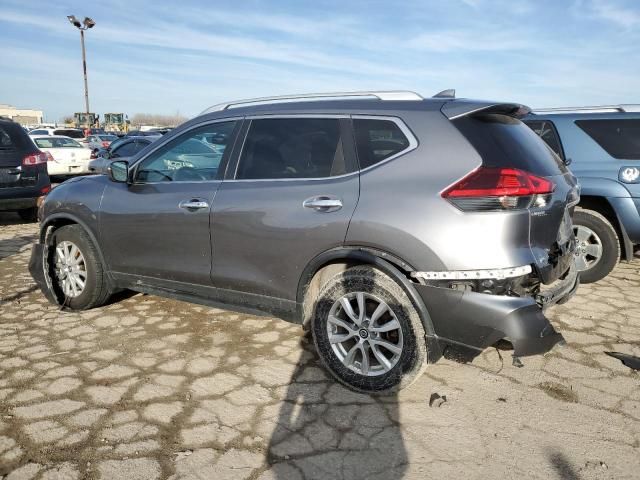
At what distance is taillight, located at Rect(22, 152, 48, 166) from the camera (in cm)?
812

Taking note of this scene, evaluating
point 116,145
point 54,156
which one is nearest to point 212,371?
point 116,145

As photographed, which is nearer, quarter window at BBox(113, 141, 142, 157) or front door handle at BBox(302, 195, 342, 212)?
front door handle at BBox(302, 195, 342, 212)

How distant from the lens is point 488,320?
272 cm

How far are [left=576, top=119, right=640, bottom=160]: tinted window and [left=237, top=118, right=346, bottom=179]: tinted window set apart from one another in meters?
3.36

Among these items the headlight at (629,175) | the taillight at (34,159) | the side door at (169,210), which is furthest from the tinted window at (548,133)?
the taillight at (34,159)

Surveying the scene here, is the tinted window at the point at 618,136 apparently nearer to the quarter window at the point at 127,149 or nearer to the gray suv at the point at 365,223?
the gray suv at the point at 365,223

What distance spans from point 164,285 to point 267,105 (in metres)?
1.61

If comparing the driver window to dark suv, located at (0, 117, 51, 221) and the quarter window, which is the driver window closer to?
dark suv, located at (0, 117, 51, 221)

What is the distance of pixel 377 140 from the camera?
10.2ft

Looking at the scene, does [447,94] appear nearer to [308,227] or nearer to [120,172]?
[308,227]

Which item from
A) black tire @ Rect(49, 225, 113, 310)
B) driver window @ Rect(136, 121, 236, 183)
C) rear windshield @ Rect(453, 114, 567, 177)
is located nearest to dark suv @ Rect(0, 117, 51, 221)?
black tire @ Rect(49, 225, 113, 310)

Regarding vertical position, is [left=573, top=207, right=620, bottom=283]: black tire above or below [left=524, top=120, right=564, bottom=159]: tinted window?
below

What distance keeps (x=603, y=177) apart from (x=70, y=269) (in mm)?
5135

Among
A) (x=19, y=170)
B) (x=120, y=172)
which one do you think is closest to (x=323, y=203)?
(x=120, y=172)
